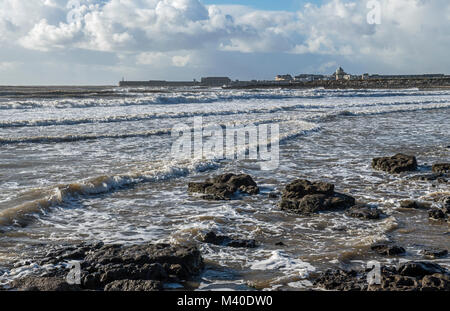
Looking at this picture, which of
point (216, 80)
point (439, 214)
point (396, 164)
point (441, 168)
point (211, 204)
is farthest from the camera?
point (216, 80)

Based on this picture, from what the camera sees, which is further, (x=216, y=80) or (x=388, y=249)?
(x=216, y=80)

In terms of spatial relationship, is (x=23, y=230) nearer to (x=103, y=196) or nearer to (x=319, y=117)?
(x=103, y=196)

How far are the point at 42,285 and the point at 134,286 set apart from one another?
3.13 ft

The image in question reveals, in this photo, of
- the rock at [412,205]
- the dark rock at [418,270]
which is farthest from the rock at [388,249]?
the rock at [412,205]

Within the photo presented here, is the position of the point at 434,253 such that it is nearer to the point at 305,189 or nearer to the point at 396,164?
the point at 305,189

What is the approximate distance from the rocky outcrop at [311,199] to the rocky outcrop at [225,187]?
0.99 metres

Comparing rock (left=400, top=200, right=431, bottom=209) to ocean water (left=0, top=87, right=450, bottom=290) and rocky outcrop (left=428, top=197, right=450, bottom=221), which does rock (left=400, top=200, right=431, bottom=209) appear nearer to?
ocean water (left=0, top=87, right=450, bottom=290)

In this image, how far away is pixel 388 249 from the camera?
606 cm

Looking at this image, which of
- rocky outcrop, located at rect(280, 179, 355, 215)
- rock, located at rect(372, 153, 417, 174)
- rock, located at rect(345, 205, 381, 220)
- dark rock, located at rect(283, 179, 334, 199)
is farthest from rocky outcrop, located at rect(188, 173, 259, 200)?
rock, located at rect(372, 153, 417, 174)

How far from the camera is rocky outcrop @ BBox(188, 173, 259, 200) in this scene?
9.28m

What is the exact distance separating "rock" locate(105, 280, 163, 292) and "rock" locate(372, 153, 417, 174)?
322 inches

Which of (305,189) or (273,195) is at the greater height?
(305,189)

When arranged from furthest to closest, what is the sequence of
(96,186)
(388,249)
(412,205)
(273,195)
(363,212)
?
(96,186), (273,195), (412,205), (363,212), (388,249)

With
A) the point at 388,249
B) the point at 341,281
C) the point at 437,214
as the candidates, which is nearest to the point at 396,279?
the point at 341,281
